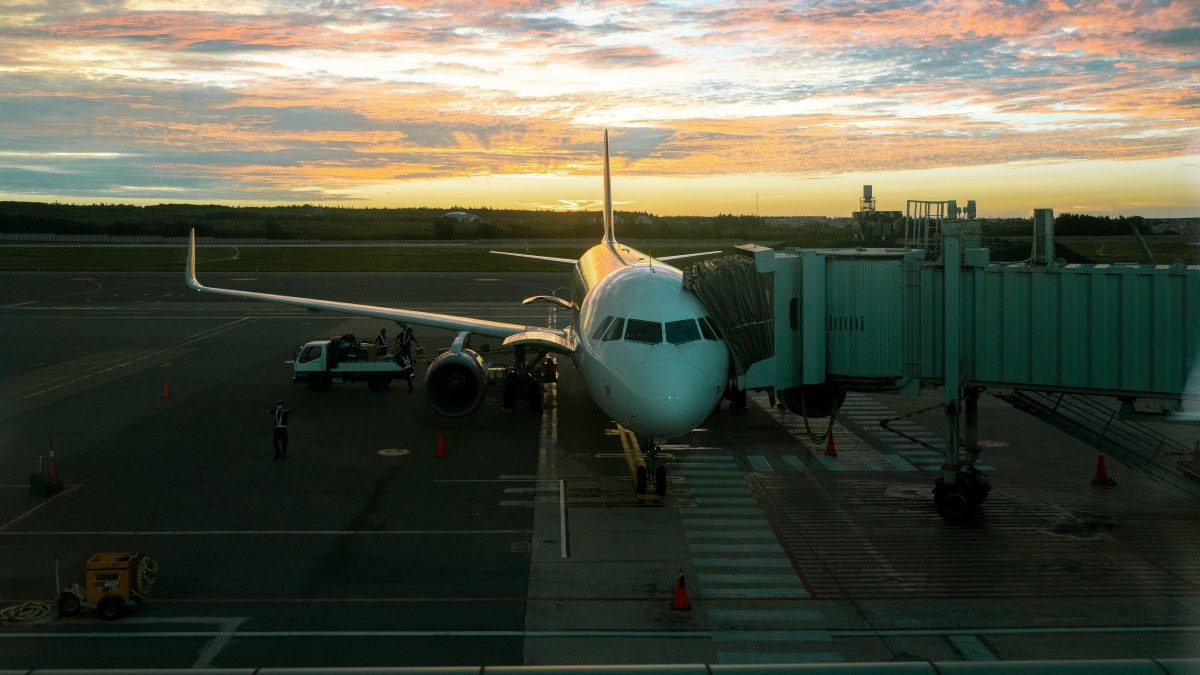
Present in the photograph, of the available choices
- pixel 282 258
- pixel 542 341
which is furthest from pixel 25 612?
pixel 282 258

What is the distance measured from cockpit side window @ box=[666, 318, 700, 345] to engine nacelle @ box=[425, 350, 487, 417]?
32.8 feet

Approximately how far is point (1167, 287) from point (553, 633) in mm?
13120

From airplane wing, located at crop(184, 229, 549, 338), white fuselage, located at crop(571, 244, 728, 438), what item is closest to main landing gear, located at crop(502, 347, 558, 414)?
airplane wing, located at crop(184, 229, 549, 338)

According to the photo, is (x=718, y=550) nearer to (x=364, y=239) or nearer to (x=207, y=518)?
(x=207, y=518)

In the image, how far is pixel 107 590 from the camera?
1560cm

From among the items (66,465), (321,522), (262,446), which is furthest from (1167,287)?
(66,465)

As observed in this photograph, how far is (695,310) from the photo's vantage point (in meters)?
22.7

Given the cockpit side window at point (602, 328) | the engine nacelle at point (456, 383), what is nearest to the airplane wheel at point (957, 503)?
the cockpit side window at point (602, 328)

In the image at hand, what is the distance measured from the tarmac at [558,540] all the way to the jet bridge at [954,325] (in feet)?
8.91

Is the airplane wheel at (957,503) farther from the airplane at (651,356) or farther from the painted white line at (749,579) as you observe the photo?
the painted white line at (749,579)

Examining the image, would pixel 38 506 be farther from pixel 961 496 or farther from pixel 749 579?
pixel 961 496

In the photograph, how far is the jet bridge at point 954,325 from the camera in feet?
63.0

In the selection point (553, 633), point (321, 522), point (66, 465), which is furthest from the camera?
point (66, 465)

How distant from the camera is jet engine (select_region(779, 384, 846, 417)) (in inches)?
957
